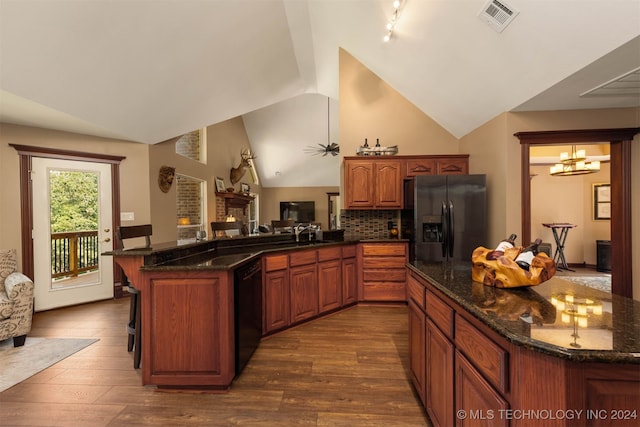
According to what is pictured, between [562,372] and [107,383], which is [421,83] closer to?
[562,372]

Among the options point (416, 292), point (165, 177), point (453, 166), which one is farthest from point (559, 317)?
point (165, 177)

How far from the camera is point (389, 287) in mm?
4055

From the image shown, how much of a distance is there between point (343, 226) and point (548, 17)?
337 cm

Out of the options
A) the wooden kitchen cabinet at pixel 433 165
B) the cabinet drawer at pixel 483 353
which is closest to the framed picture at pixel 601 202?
the wooden kitchen cabinet at pixel 433 165

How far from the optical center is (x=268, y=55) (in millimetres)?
4168

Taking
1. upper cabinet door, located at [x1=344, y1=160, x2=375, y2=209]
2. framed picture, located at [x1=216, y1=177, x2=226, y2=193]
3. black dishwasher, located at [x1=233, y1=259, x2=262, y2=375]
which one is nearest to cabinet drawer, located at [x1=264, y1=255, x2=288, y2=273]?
black dishwasher, located at [x1=233, y1=259, x2=262, y2=375]

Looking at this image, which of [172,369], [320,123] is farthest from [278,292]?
[320,123]

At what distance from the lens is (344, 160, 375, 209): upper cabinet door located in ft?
14.3

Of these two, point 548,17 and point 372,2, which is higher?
point 372,2

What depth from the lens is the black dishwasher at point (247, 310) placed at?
223 cm

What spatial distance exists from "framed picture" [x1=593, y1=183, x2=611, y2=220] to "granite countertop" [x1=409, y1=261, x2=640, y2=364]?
6581mm

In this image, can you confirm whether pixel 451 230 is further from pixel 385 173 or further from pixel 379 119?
pixel 379 119

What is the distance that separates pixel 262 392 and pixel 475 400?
1.50 metres

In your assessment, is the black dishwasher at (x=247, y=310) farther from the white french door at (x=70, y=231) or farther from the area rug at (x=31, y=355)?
the white french door at (x=70, y=231)
